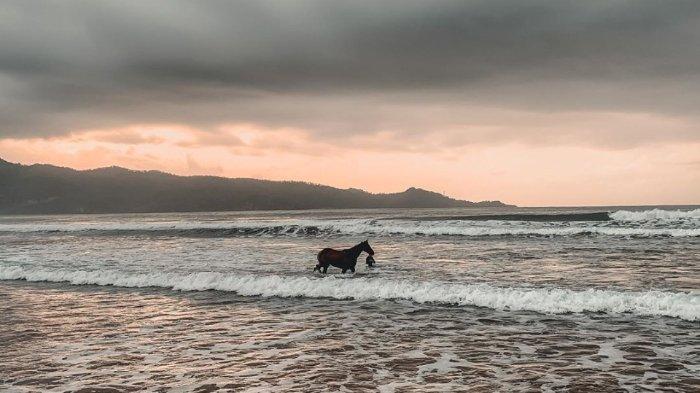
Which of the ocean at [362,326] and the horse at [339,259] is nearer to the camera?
the ocean at [362,326]

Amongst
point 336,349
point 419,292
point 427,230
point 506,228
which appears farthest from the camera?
point 427,230

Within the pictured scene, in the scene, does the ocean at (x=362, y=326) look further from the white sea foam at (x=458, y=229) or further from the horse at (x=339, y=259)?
the white sea foam at (x=458, y=229)

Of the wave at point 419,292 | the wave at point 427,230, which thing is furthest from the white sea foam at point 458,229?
the wave at point 419,292

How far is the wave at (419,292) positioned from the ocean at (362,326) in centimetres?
6

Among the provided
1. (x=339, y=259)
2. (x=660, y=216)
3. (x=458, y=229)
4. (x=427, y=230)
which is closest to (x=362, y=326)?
(x=339, y=259)

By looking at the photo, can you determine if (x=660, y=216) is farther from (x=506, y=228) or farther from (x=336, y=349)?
(x=336, y=349)

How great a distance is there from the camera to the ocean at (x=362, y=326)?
8.36m

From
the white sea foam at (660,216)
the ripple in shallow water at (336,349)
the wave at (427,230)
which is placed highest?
the white sea foam at (660,216)

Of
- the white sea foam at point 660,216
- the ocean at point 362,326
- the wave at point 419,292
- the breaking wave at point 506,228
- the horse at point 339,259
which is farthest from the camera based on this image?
the white sea foam at point 660,216

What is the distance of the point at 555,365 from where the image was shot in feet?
28.8

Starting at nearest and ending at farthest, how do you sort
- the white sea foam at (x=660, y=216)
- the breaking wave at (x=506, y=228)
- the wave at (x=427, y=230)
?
1. the wave at (x=427, y=230)
2. the breaking wave at (x=506, y=228)
3. the white sea foam at (x=660, y=216)

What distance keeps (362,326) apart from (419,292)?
162 inches

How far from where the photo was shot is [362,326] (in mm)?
12375

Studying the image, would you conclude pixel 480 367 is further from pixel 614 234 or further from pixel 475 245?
pixel 614 234
